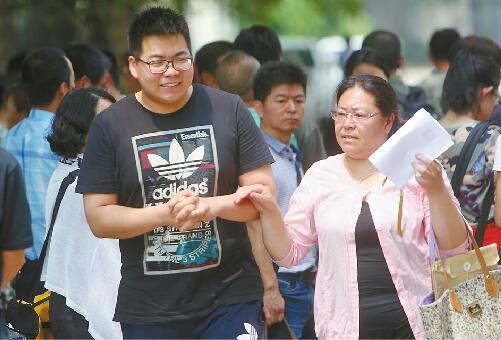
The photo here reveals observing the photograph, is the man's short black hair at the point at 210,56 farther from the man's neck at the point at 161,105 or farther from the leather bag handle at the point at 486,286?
the leather bag handle at the point at 486,286

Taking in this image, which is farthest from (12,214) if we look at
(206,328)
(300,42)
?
(300,42)

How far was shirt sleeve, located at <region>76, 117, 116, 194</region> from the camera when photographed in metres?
5.16

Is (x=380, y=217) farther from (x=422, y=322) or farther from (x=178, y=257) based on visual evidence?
(x=178, y=257)

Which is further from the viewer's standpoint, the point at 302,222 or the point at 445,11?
the point at 445,11

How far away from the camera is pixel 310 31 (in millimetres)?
47531

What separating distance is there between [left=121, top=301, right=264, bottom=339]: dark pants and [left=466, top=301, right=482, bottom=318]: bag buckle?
39.3 inches

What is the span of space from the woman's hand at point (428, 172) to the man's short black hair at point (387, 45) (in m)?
4.55

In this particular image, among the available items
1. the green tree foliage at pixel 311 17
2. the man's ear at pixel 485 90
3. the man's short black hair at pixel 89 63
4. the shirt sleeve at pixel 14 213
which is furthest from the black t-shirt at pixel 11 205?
the green tree foliage at pixel 311 17

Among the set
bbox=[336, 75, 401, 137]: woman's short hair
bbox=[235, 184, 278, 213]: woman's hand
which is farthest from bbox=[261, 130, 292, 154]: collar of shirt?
bbox=[235, 184, 278, 213]: woman's hand

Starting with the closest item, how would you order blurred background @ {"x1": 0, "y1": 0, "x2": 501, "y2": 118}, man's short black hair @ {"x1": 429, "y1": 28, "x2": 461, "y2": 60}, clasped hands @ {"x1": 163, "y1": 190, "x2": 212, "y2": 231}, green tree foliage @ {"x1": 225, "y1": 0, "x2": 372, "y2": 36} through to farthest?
clasped hands @ {"x1": 163, "y1": 190, "x2": 212, "y2": 231} < man's short black hair @ {"x1": 429, "y1": 28, "x2": 461, "y2": 60} < blurred background @ {"x1": 0, "y1": 0, "x2": 501, "y2": 118} < green tree foliage @ {"x1": 225, "y1": 0, "x2": 372, "y2": 36}

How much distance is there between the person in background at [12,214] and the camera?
4.57m

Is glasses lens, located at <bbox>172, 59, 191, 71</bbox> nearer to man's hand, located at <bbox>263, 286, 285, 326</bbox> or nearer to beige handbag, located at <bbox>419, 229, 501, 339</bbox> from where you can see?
beige handbag, located at <bbox>419, 229, 501, 339</bbox>

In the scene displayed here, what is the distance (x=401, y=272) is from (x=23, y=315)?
2.10 m

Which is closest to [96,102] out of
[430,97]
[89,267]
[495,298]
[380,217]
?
[89,267]
